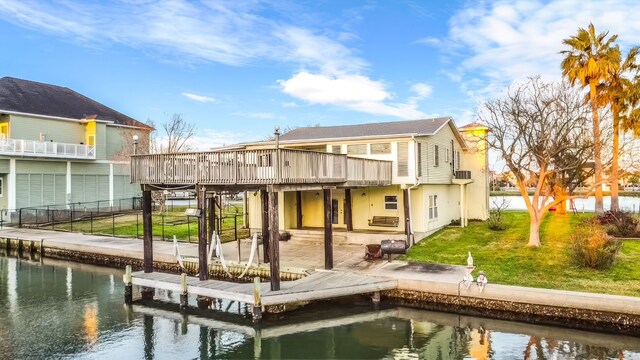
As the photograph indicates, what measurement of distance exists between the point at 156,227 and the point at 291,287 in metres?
18.0

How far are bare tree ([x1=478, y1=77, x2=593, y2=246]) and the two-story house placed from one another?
1777 mm

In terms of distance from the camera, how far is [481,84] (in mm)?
30594

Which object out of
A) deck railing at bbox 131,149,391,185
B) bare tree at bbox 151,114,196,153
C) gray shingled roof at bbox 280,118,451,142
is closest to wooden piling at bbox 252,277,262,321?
deck railing at bbox 131,149,391,185

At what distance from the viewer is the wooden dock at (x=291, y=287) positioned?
12.5m

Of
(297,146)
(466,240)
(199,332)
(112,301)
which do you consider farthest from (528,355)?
(297,146)

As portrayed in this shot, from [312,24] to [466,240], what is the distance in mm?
20146

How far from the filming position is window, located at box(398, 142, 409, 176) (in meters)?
20.6

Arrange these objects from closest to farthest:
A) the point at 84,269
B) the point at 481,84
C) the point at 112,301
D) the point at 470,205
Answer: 1. the point at 112,301
2. the point at 84,269
3. the point at 470,205
4. the point at 481,84

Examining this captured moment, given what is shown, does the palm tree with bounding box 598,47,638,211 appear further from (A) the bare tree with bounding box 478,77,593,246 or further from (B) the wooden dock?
(B) the wooden dock

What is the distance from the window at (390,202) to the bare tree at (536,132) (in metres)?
5.57

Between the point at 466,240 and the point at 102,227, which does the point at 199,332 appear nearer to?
the point at 466,240

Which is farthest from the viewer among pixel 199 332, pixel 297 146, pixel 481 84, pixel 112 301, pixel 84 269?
pixel 481 84

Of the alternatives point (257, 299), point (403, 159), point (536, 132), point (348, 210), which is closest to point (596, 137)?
point (536, 132)

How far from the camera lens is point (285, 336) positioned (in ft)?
39.1
